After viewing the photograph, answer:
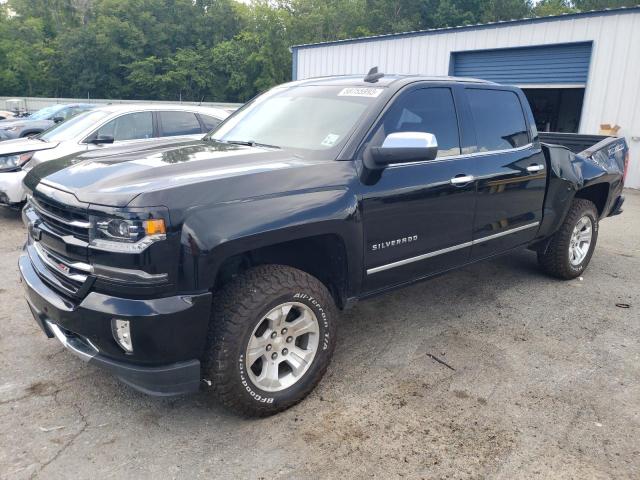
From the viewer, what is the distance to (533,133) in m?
4.78

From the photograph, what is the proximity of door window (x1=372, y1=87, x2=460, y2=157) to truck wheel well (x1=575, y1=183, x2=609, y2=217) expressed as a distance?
2308mm

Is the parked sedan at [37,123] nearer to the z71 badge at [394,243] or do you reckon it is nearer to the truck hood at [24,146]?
the truck hood at [24,146]

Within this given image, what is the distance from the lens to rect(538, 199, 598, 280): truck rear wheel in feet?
16.9

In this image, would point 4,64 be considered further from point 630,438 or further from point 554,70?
point 630,438

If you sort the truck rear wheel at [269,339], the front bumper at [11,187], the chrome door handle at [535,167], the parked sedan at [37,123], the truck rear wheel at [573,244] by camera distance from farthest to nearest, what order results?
1. the parked sedan at [37,123]
2. the front bumper at [11,187]
3. the truck rear wheel at [573,244]
4. the chrome door handle at [535,167]
5. the truck rear wheel at [269,339]

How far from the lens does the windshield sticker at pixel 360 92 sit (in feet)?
11.8

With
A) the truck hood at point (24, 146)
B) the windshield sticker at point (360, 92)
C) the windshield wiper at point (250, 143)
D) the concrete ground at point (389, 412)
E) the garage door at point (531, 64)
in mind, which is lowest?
the concrete ground at point (389, 412)

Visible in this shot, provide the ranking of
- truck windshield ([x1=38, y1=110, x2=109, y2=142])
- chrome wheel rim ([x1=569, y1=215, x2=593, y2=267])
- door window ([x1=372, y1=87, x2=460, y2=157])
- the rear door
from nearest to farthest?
door window ([x1=372, y1=87, x2=460, y2=157]) < the rear door < chrome wheel rim ([x1=569, y1=215, x2=593, y2=267]) < truck windshield ([x1=38, y1=110, x2=109, y2=142])

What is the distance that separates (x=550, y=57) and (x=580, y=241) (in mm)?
9331

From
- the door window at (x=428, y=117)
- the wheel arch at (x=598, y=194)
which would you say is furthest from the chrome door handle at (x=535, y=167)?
the wheel arch at (x=598, y=194)

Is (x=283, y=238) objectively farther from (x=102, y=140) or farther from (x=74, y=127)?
(x=74, y=127)

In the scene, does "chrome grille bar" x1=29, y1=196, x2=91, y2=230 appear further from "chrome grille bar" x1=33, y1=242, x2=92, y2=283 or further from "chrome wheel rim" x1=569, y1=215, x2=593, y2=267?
"chrome wheel rim" x1=569, y1=215, x2=593, y2=267

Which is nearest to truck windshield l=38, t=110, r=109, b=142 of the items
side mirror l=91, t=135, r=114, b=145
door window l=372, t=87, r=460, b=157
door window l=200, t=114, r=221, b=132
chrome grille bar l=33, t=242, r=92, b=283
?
side mirror l=91, t=135, r=114, b=145

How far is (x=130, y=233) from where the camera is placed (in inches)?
97.3
